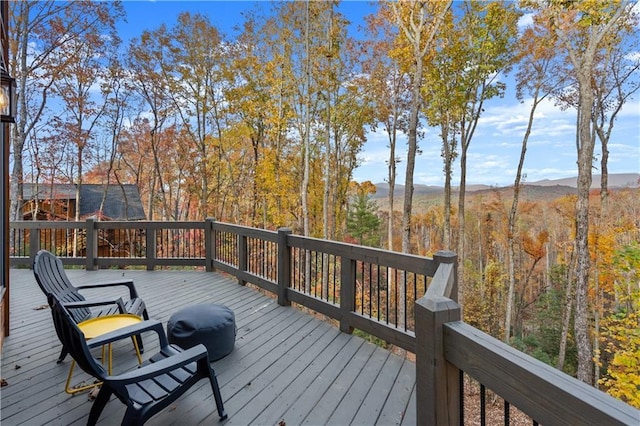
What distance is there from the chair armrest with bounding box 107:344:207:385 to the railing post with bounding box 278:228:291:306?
7.37 ft

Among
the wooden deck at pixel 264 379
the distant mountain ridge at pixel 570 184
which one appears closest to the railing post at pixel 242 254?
the wooden deck at pixel 264 379

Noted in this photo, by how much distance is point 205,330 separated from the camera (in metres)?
2.77

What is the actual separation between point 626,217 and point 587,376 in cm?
620

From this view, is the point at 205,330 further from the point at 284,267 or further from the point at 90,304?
the point at 284,267

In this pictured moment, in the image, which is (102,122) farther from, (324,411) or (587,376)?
(587,376)

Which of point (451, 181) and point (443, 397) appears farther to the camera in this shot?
point (451, 181)

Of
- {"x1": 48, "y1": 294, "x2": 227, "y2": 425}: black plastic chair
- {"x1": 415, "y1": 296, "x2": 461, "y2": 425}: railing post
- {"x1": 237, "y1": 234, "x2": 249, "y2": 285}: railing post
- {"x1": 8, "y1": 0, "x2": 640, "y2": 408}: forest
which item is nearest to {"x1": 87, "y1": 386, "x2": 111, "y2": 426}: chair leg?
{"x1": 48, "y1": 294, "x2": 227, "y2": 425}: black plastic chair

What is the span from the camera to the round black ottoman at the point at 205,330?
8.97ft

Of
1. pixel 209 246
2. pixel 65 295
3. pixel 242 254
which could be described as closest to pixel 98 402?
pixel 65 295

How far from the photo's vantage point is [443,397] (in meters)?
1.17

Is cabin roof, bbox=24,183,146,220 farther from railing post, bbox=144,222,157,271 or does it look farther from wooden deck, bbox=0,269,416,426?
wooden deck, bbox=0,269,416,426

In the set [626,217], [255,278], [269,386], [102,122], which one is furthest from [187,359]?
[626,217]

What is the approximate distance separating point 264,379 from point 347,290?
1214 millimetres

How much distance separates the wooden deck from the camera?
214cm
